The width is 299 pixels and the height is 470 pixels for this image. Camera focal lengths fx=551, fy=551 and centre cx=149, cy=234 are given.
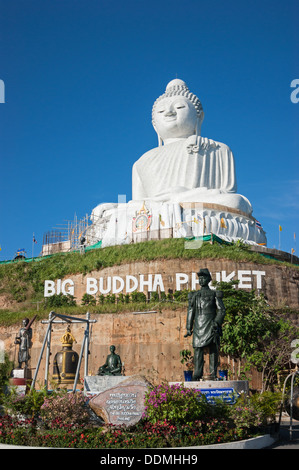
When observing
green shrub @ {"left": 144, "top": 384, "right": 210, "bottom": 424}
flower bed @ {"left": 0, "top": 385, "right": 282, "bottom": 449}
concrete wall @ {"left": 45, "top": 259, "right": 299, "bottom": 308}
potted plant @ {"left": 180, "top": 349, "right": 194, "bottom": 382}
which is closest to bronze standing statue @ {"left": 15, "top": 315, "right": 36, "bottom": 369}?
potted plant @ {"left": 180, "top": 349, "right": 194, "bottom": 382}

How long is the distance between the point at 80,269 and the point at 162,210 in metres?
5.05

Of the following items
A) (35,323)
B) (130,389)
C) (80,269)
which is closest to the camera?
(130,389)

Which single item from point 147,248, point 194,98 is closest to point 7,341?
point 147,248

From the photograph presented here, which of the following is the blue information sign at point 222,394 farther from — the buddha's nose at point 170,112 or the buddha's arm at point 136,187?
the buddha's nose at point 170,112

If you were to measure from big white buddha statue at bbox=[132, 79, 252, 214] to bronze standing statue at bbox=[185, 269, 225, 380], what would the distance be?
17.7 m

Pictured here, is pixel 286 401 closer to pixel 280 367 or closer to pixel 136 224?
pixel 280 367

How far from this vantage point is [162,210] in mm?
27078

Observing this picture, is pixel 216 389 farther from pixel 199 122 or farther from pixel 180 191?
pixel 199 122

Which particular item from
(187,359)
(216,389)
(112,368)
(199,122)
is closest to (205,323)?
(216,389)

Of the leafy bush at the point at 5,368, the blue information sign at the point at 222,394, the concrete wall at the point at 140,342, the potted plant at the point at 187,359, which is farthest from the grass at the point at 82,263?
the blue information sign at the point at 222,394

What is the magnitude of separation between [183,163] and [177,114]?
12.7ft

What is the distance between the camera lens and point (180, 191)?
29594mm
